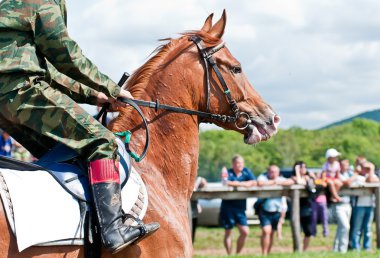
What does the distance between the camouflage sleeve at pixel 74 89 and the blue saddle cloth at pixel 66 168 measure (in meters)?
0.48

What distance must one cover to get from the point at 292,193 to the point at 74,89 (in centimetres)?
980

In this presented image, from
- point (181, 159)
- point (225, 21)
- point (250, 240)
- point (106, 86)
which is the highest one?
point (225, 21)

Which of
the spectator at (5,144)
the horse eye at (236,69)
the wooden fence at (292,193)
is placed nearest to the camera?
the horse eye at (236,69)

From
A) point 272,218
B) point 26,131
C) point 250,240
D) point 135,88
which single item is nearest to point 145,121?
point 135,88

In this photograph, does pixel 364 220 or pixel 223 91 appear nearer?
pixel 223 91

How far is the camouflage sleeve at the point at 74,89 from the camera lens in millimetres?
5539

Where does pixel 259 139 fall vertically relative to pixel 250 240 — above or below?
above

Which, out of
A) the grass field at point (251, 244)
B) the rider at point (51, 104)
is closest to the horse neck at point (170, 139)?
the rider at point (51, 104)

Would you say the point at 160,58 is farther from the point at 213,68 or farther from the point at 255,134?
the point at 255,134

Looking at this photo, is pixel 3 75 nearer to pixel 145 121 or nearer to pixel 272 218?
pixel 145 121

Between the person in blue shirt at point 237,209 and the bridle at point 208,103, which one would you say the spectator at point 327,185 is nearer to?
the person in blue shirt at point 237,209

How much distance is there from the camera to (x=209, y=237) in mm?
20062

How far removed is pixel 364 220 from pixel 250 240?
14.7ft

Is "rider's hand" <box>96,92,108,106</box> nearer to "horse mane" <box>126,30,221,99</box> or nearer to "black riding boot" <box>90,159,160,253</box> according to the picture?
"horse mane" <box>126,30,221,99</box>
